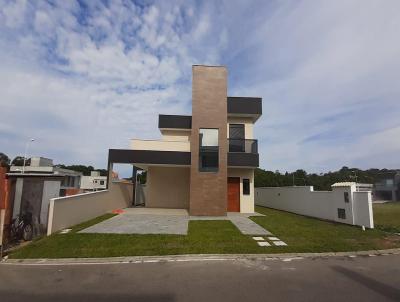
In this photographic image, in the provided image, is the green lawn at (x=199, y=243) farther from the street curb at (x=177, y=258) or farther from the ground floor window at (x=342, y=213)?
the ground floor window at (x=342, y=213)

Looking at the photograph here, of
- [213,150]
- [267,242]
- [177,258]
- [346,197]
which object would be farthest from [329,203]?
[177,258]

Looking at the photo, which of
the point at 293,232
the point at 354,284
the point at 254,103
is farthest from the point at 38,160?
the point at 354,284

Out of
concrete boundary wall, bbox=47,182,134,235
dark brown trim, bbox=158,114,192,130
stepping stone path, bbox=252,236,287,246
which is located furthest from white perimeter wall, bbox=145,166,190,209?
stepping stone path, bbox=252,236,287,246

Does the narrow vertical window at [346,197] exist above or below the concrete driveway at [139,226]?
above

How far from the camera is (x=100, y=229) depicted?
463 inches

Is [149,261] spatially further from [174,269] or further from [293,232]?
[293,232]

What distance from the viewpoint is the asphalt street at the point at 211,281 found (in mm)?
5207

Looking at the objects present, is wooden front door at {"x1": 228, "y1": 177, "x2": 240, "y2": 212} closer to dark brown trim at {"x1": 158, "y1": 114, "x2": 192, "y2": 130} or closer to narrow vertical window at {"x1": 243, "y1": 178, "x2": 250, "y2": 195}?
narrow vertical window at {"x1": 243, "y1": 178, "x2": 250, "y2": 195}

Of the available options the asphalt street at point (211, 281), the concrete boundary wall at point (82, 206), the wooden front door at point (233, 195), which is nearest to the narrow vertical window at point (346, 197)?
the asphalt street at point (211, 281)

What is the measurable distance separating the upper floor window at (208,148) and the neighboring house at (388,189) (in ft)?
178

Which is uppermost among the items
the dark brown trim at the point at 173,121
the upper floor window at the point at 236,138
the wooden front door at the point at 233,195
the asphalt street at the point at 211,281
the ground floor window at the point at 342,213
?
the dark brown trim at the point at 173,121

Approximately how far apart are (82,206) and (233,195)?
938cm

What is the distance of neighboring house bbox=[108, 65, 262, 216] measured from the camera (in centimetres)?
1736

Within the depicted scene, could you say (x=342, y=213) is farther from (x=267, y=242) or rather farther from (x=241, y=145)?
(x=241, y=145)
